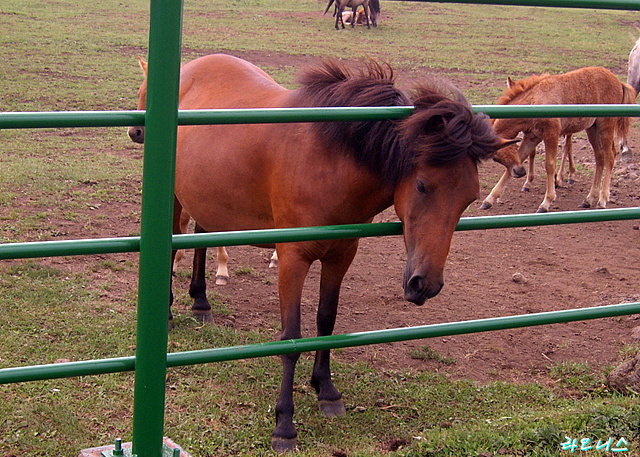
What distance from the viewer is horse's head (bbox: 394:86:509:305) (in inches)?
103

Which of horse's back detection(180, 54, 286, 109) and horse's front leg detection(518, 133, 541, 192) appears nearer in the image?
horse's back detection(180, 54, 286, 109)

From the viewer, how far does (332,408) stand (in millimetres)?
3576

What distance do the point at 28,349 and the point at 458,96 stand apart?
274 centimetres

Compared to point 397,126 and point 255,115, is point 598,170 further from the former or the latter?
point 255,115

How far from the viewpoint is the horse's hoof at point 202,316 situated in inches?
187

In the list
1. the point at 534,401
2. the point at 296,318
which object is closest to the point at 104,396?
the point at 296,318

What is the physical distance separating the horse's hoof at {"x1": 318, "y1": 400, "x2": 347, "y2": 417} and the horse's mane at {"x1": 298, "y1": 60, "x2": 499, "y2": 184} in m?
1.28

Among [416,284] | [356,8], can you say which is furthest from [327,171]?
[356,8]

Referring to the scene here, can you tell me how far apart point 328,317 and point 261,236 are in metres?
1.52

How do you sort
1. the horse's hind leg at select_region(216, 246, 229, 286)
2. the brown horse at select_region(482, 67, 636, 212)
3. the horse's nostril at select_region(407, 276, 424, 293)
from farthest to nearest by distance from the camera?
1. the brown horse at select_region(482, 67, 636, 212)
2. the horse's hind leg at select_region(216, 246, 229, 286)
3. the horse's nostril at select_region(407, 276, 424, 293)

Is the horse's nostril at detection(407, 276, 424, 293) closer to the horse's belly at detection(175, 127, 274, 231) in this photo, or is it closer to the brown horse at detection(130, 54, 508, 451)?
the brown horse at detection(130, 54, 508, 451)

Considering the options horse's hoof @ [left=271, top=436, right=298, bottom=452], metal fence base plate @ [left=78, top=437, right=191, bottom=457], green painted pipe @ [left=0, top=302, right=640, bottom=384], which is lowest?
horse's hoof @ [left=271, top=436, right=298, bottom=452]

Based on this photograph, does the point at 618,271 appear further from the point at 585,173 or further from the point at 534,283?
the point at 585,173

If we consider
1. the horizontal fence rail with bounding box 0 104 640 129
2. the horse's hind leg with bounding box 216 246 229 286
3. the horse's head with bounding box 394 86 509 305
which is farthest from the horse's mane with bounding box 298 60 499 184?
the horse's hind leg with bounding box 216 246 229 286
